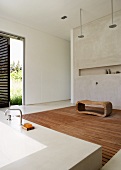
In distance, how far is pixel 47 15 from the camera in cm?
476

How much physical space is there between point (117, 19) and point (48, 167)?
5.05 meters

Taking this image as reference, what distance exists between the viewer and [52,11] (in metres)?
4.50

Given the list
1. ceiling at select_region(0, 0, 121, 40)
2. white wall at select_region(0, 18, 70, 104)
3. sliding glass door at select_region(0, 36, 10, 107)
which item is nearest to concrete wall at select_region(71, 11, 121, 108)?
ceiling at select_region(0, 0, 121, 40)

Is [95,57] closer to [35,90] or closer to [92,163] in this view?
[35,90]

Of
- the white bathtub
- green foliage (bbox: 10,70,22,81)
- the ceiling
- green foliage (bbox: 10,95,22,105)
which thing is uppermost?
the ceiling

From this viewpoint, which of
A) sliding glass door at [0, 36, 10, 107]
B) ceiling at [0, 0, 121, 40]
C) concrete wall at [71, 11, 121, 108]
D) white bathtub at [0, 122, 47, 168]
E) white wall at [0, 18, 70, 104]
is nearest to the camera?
white bathtub at [0, 122, 47, 168]

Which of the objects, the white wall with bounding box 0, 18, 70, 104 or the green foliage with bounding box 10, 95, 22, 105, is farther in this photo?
the white wall with bounding box 0, 18, 70, 104

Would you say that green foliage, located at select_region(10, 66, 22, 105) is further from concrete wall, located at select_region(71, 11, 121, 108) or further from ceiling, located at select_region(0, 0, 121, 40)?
concrete wall, located at select_region(71, 11, 121, 108)

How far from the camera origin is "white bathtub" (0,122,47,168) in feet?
5.31

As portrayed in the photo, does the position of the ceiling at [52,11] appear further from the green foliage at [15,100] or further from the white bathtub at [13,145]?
the white bathtub at [13,145]

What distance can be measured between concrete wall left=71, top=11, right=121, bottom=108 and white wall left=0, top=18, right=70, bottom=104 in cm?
112

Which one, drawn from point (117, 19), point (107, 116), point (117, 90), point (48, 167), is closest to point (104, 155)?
point (48, 167)

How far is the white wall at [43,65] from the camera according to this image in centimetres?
553

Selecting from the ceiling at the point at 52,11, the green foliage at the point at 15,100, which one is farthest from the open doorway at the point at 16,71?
the ceiling at the point at 52,11
